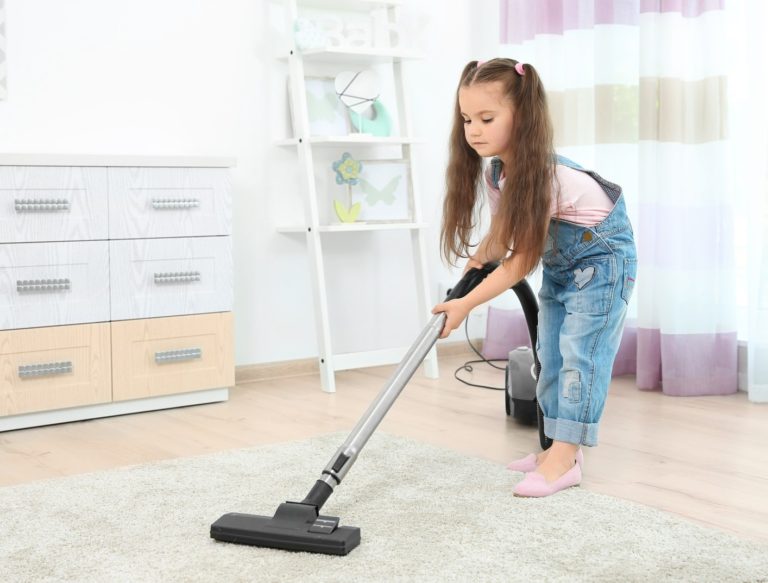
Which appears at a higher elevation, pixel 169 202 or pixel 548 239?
pixel 169 202

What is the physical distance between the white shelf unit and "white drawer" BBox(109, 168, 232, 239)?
329 mm

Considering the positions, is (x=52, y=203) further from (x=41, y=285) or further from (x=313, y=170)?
(x=313, y=170)

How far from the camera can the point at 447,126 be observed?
3604 mm

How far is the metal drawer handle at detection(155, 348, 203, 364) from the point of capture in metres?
2.65

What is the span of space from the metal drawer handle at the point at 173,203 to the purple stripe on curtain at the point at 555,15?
1.36m

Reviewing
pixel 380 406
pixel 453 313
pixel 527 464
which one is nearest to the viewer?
pixel 380 406

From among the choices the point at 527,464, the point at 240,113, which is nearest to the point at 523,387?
the point at 527,464

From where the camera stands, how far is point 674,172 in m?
2.80

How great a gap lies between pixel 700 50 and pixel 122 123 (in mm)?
1707

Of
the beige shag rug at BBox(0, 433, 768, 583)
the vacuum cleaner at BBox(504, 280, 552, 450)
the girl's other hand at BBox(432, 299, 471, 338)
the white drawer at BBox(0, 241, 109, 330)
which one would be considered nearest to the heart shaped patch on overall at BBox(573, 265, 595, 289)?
the girl's other hand at BBox(432, 299, 471, 338)

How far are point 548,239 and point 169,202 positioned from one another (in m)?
1.20

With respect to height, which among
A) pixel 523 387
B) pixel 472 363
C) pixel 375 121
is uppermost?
pixel 375 121

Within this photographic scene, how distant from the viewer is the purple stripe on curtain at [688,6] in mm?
2729

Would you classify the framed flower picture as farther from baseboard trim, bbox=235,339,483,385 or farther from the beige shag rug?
the beige shag rug
